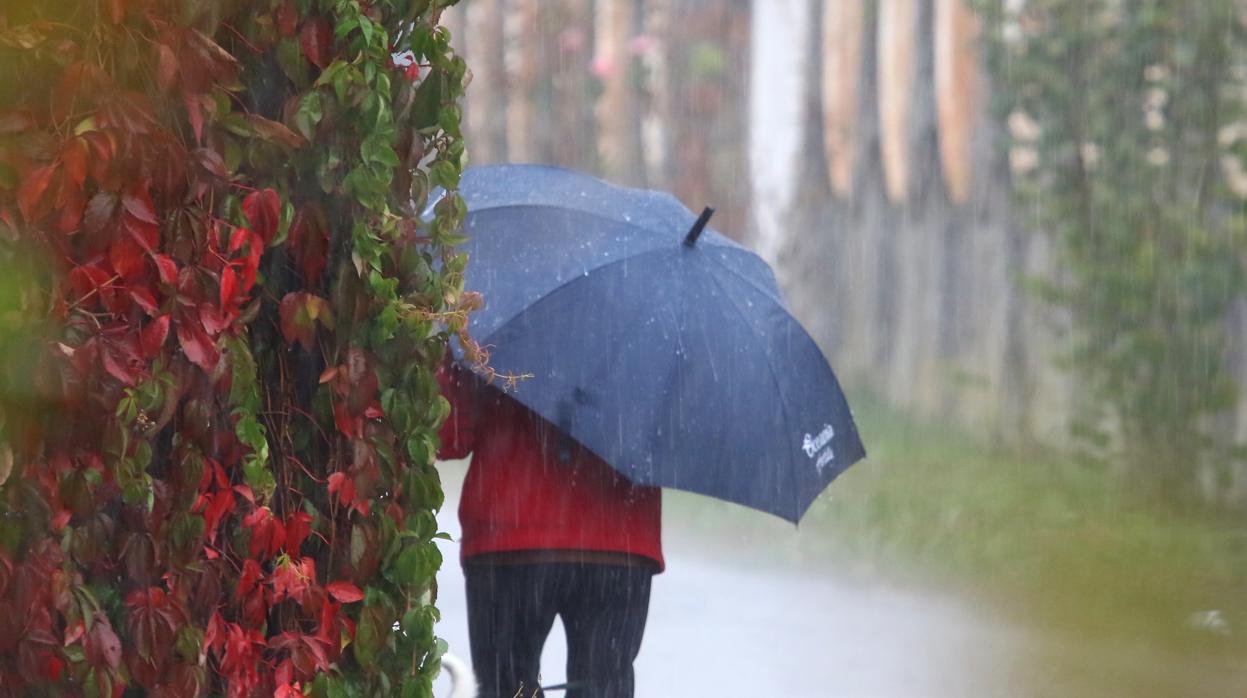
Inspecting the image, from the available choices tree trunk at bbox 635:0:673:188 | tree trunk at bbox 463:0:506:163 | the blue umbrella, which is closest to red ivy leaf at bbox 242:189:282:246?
the blue umbrella

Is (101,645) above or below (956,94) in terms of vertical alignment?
below

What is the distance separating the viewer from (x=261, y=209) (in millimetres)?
2500

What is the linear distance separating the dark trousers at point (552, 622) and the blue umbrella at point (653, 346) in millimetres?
284

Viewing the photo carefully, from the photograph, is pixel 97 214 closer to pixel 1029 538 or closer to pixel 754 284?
pixel 754 284

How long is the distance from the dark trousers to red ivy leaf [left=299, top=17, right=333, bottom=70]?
1.53 meters

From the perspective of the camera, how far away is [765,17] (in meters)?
11.5

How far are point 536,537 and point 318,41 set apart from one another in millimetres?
1487

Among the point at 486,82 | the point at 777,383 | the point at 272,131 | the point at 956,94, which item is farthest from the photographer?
the point at 486,82

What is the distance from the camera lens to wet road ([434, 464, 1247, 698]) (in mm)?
6449

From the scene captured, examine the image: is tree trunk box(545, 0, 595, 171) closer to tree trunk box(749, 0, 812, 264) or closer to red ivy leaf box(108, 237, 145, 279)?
tree trunk box(749, 0, 812, 264)

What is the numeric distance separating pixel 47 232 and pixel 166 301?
19cm

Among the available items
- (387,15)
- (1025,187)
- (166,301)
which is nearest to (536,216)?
(387,15)

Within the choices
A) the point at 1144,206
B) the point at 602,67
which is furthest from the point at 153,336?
the point at 602,67

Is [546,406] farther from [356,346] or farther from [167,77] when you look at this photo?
[167,77]
